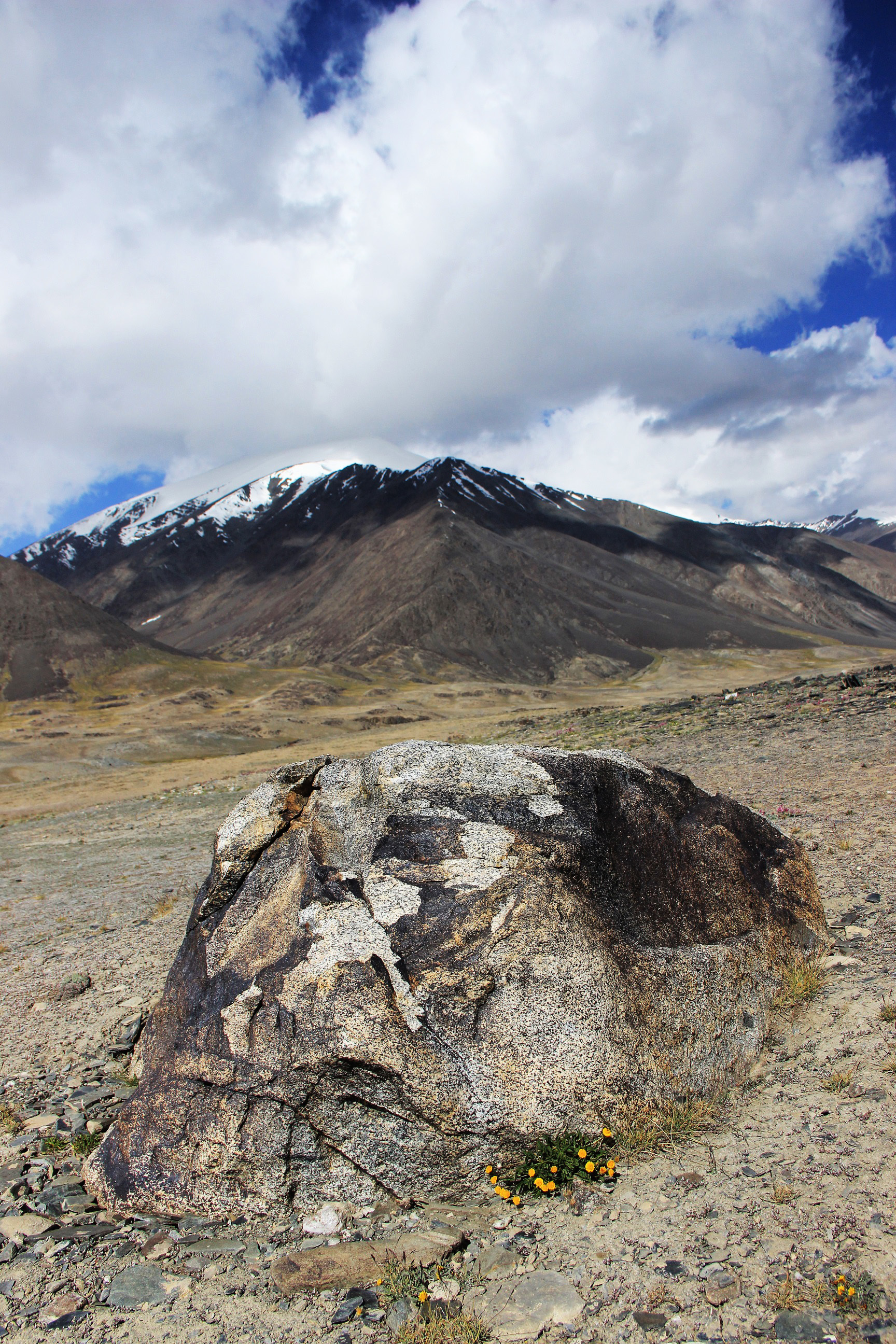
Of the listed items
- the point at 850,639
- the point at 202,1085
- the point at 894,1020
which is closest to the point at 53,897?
the point at 202,1085

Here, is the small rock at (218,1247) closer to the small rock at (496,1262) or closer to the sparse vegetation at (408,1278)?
the sparse vegetation at (408,1278)

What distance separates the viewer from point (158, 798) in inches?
1374

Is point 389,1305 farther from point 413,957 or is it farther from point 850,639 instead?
point 850,639

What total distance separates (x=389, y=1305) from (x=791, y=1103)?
3456 millimetres

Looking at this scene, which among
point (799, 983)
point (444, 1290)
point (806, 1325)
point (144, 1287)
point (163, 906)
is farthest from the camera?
point (163, 906)

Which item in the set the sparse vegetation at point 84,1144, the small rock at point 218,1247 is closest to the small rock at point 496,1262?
the small rock at point 218,1247

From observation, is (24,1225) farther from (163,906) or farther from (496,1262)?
(163,906)

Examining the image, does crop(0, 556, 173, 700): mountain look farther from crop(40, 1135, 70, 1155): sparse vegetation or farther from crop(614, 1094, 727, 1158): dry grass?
crop(614, 1094, 727, 1158): dry grass

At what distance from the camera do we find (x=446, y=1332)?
441 centimetres

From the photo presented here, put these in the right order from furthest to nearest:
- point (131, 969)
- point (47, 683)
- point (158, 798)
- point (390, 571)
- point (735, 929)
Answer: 1. point (390, 571)
2. point (47, 683)
3. point (158, 798)
4. point (131, 969)
5. point (735, 929)

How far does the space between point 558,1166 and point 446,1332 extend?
1.49 metres

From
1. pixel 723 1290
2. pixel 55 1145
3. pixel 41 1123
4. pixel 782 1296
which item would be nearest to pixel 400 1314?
pixel 723 1290

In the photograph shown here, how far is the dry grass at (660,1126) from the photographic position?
5.73m

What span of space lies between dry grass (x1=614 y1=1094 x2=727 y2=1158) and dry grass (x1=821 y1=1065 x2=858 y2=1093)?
2.94 feet
